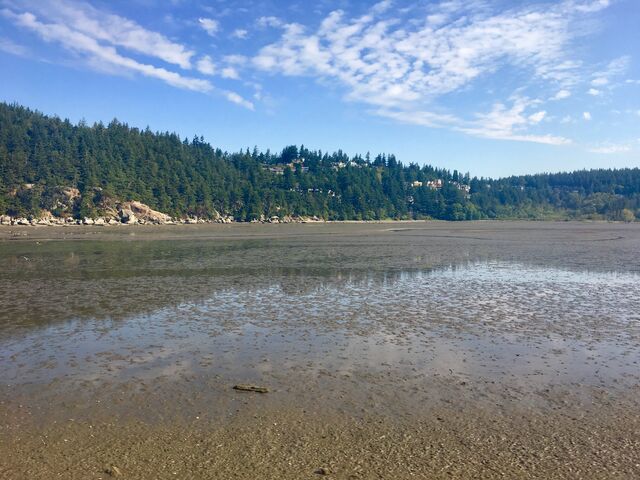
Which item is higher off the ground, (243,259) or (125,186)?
(125,186)

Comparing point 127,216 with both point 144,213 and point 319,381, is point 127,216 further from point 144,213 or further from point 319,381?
point 319,381

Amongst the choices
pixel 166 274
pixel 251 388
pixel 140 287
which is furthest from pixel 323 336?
pixel 166 274

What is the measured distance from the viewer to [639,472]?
356 inches

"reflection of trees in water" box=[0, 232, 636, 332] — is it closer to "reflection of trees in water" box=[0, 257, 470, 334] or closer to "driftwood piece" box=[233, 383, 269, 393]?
"reflection of trees in water" box=[0, 257, 470, 334]

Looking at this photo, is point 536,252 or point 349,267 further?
point 536,252

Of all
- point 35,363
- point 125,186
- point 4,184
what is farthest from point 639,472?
point 125,186

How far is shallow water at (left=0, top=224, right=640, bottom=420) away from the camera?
43.7 feet

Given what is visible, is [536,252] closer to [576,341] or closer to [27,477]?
[576,341]

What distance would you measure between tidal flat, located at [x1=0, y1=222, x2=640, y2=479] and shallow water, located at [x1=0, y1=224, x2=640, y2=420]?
4.0 inches

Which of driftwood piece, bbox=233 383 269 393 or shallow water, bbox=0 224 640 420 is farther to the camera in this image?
shallow water, bbox=0 224 640 420

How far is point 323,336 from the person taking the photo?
1906cm

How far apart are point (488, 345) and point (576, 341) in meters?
3.81

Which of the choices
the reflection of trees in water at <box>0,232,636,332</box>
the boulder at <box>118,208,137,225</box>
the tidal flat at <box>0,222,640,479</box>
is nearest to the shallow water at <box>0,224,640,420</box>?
the tidal flat at <box>0,222,640,479</box>

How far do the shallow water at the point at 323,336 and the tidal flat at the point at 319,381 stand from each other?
10cm
